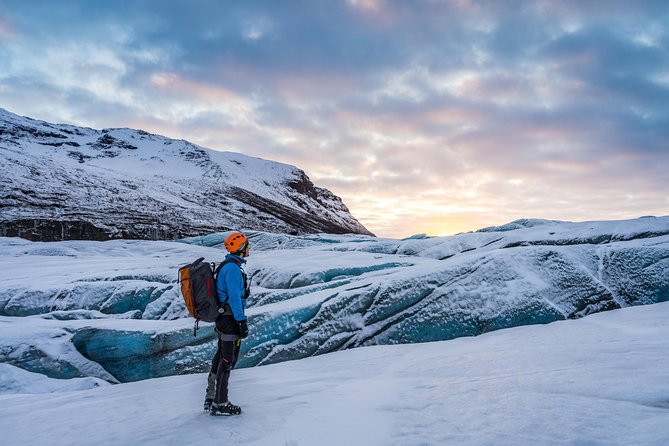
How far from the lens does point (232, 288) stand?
476 cm

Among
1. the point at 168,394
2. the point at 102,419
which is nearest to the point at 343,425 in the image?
the point at 102,419

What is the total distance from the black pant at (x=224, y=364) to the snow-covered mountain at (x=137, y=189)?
57.7 m

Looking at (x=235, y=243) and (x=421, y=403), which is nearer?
(x=421, y=403)

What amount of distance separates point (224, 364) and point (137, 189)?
265 feet

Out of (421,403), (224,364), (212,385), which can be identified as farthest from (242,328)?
(421,403)

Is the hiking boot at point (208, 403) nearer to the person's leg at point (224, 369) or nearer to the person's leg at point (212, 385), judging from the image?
the person's leg at point (212, 385)

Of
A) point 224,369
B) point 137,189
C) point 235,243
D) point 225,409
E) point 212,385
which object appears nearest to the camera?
point 225,409

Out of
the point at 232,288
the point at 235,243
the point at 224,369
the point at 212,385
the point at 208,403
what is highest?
the point at 235,243

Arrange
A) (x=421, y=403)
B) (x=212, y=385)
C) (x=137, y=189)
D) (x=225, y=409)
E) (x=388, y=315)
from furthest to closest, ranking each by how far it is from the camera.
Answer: (x=137, y=189)
(x=388, y=315)
(x=212, y=385)
(x=225, y=409)
(x=421, y=403)

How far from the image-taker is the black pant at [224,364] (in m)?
4.62

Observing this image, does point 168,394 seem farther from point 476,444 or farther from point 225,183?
point 225,183

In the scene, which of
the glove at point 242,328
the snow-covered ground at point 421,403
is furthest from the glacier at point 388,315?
the glove at point 242,328

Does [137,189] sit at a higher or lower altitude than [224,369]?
higher

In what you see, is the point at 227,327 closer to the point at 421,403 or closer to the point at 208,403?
the point at 208,403
